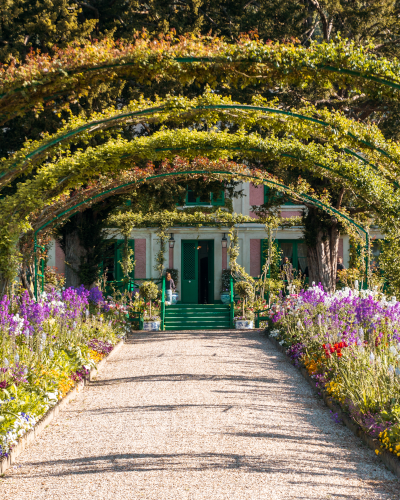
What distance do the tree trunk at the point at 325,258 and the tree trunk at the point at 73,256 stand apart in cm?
575

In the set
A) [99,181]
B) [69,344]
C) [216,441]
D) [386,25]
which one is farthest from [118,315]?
[386,25]

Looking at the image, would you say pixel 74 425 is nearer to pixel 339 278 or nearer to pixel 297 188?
pixel 297 188

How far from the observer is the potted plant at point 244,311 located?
13.2 m

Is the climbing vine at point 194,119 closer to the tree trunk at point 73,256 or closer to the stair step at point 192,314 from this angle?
the tree trunk at point 73,256

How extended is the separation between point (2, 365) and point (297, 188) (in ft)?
24.0

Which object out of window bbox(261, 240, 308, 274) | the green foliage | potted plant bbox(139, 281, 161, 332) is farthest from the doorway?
the green foliage

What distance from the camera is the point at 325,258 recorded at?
1320cm

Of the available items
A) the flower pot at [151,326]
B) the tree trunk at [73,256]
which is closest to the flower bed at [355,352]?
the flower pot at [151,326]

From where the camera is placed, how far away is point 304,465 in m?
3.90

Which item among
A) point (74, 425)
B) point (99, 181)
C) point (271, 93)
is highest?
point (271, 93)

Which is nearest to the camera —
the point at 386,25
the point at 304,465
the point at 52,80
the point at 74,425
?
the point at 304,465

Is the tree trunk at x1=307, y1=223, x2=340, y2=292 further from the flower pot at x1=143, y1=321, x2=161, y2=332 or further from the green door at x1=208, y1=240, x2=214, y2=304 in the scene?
the green door at x1=208, y1=240, x2=214, y2=304

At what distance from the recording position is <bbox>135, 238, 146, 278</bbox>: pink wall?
18.1 meters

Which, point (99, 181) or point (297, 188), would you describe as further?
point (297, 188)
